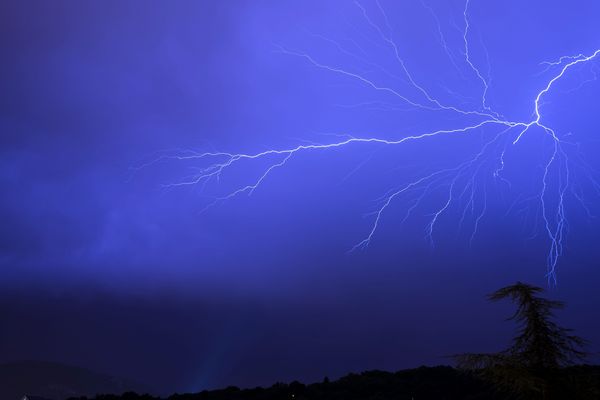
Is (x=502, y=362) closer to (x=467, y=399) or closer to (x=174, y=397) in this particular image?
(x=467, y=399)

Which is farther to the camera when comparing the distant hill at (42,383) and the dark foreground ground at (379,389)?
the distant hill at (42,383)

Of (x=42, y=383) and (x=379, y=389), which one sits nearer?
(x=379, y=389)

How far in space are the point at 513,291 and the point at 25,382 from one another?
21254 cm

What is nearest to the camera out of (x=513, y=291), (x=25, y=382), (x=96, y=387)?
(x=513, y=291)

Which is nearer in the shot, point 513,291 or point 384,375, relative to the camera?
point 513,291

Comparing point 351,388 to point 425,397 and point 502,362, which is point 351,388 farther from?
point 502,362

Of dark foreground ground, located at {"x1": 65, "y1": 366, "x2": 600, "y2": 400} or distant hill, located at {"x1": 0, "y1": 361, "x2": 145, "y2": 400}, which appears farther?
distant hill, located at {"x1": 0, "y1": 361, "x2": 145, "y2": 400}

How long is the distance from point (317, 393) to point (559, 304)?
98.2 feet

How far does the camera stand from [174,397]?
109 ft

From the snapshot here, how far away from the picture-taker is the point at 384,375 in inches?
1379

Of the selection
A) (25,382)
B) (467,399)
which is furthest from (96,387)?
(467,399)

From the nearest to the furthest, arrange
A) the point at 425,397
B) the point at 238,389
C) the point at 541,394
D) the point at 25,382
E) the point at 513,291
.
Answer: the point at 541,394
the point at 513,291
the point at 425,397
the point at 238,389
the point at 25,382

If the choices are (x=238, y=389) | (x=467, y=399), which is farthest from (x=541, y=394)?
(x=238, y=389)

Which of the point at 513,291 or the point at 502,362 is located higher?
the point at 513,291
